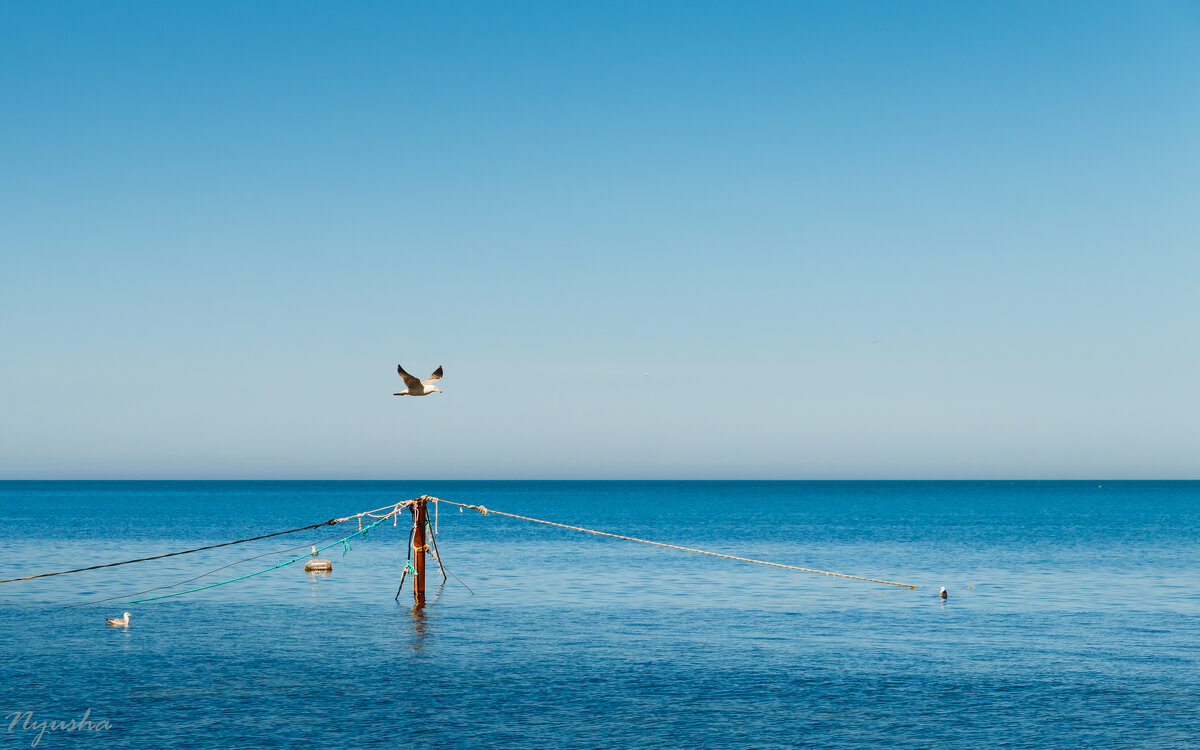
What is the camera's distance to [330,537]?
101 metres

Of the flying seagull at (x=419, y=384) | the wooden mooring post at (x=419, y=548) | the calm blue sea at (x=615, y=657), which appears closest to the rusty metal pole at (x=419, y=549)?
the wooden mooring post at (x=419, y=548)

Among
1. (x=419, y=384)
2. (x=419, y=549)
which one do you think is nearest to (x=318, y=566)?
(x=419, y=549)

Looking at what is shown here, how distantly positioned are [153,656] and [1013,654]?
95.2 ft

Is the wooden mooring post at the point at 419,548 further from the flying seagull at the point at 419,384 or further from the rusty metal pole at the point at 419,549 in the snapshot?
the flying seagull at the point at 419,384

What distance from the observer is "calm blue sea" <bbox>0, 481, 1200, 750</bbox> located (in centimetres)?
2630

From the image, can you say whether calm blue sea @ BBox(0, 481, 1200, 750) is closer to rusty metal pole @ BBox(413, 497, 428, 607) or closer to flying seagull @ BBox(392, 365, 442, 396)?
rusty metal pole @ BBox(413, 497, 428, 607)

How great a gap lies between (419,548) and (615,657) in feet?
46.0

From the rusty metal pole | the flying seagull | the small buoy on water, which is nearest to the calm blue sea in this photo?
the rusty metal pole

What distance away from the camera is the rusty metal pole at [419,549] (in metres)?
46.0

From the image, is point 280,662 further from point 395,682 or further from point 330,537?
point 330,537

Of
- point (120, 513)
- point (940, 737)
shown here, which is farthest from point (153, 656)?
point (120, 513)

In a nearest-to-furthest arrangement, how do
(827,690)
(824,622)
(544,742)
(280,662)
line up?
1. (544,742)
2. (827,690)
3. (280,662)
4. (824,622)

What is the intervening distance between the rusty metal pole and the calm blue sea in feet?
2.72

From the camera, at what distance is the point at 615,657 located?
3509cm
